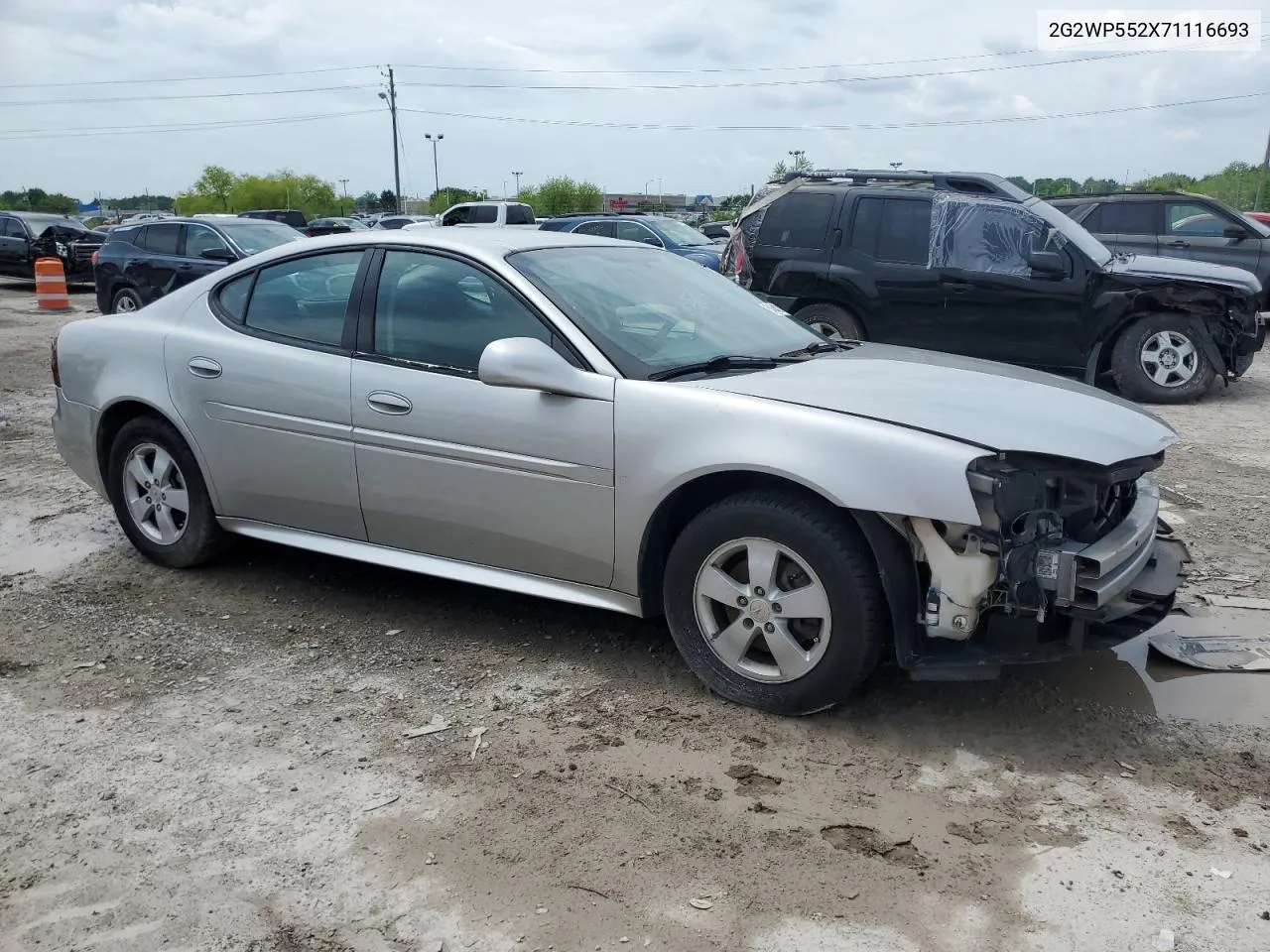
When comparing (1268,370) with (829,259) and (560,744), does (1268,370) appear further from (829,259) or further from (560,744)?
(560,744)

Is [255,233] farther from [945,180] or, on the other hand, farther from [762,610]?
[762,610]

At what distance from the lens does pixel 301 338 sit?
15.6 ft

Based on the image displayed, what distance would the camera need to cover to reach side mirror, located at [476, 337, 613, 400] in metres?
3.93

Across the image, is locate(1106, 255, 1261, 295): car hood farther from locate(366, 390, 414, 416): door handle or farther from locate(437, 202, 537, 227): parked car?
locate(437, 202, 537, 227): parked car

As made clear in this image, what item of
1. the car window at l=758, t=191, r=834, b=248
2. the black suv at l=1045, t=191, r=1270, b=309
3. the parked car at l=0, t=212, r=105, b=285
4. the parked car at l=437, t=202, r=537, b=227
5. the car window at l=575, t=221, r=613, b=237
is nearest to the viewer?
the car window at l=758, t=191, r=834, b=248

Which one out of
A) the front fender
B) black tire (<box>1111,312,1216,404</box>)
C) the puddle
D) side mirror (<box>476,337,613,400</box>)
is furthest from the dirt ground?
black tire (<box>1111,312,1216,404</box>)

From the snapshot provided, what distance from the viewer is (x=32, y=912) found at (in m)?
2.86

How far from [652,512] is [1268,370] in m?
A: 10.4

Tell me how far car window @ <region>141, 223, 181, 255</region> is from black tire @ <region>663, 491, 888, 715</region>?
13566mm

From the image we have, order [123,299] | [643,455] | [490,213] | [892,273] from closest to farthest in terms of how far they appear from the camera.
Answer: [643,455], [892,273], [123,299], [490,213]

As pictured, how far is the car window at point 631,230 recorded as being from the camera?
18.0 m

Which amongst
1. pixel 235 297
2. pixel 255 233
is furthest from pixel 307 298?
pixel 255 233

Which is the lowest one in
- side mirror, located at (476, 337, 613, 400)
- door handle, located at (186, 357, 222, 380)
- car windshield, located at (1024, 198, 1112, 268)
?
door handle, located at (186, 357, 222, 380)

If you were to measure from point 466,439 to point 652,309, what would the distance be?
893 mm
